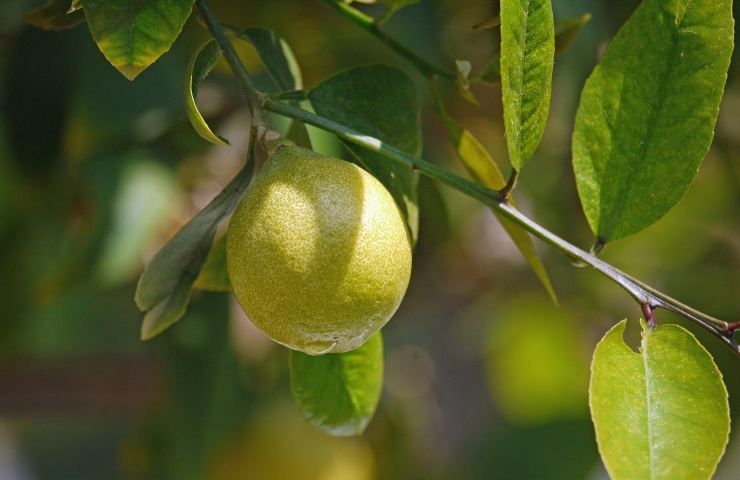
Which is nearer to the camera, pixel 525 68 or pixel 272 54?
pixel 525 68

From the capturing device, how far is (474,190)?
1.52ft

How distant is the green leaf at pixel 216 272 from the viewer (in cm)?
59

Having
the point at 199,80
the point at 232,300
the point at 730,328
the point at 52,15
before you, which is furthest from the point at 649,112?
the point at 232,300

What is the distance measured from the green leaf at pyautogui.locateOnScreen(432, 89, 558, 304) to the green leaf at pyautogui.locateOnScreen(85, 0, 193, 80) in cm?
17

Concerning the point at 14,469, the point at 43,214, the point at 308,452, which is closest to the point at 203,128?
the point at 43,214

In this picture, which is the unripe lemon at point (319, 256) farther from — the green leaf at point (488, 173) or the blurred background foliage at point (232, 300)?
the blurred background foliage at point (232, 300)

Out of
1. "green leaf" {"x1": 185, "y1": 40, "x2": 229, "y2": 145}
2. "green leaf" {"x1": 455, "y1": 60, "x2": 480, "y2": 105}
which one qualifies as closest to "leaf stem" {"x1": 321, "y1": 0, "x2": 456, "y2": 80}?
"green leaf" {"x1": 455, "y1": 60, "x2": 480, "y2": 105}

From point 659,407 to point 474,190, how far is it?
0.43ft

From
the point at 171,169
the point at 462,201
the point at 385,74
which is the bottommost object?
the point at 462,201

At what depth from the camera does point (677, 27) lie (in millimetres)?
488

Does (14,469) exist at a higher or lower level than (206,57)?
lower

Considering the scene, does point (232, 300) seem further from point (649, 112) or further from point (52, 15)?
point (649, 112)

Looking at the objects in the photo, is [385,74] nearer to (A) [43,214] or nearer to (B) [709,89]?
(B) [709,89]

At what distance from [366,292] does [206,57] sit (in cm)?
14
